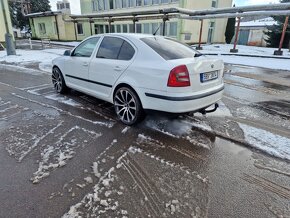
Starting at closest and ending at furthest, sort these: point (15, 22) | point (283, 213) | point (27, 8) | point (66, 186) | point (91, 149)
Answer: point (283, 213)
point (66, 186)
point (91, 149)
point (27, 8)
point (15, 22)

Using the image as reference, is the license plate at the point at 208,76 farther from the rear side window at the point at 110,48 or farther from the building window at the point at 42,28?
the building window at the point at 42,28

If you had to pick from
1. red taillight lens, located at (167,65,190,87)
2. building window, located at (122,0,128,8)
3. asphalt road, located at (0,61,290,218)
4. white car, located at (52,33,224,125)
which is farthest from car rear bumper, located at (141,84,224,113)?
building window, located at (122,0,128,8)

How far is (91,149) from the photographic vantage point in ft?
10.9

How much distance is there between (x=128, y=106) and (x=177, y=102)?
1.11 m

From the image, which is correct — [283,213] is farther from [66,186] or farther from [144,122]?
[144,122]

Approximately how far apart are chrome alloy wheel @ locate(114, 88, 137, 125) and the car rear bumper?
33 centimetres

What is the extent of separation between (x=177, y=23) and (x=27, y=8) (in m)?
33.8

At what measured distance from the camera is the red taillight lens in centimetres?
334

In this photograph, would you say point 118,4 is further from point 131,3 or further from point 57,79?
point 57,79

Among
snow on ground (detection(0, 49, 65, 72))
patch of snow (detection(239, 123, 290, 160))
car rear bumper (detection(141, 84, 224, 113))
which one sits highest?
car rear bumper (detection(141, 84, 224, 113))

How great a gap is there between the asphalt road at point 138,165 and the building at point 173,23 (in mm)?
16058

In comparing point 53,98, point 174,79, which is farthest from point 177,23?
point 174,79

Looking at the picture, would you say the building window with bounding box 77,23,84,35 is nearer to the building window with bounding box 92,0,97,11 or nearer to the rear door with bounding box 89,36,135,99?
the building window with bounding box 92,0,97,11

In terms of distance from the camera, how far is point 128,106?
13.6 ft
